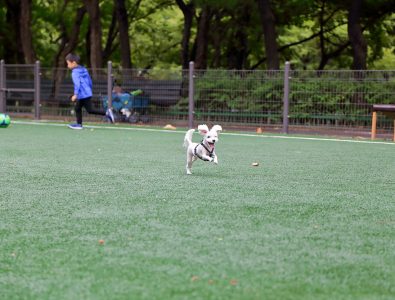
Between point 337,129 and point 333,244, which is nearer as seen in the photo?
point 333,244

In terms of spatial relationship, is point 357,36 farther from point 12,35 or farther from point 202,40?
point 12,35

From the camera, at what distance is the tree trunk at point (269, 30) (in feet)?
74.1

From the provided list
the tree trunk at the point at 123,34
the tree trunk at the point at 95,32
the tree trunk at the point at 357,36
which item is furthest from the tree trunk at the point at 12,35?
the tree trunk at the point at 357,36

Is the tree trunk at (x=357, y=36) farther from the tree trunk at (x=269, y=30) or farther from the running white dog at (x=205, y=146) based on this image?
the running white dog at (x=205, y=146)

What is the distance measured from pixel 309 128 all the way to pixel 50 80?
851cm

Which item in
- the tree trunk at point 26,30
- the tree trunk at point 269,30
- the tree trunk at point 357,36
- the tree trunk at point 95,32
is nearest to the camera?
the tree trunk at point 357,36

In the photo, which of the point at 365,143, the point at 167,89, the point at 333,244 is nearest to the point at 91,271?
the point at 333,244

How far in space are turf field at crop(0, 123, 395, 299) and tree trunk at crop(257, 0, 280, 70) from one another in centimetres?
1330

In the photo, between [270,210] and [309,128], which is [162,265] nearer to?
[270,210]

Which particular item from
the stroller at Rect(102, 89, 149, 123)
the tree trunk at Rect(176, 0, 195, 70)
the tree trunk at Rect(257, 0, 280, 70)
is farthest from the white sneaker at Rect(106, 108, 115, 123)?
the tree trunk at Rect(176, 0, 195, 70)

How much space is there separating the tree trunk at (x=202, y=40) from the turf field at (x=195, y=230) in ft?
60.0

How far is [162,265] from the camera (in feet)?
13.2

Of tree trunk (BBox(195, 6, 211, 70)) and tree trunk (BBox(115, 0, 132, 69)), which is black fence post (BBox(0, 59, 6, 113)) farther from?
tree trunk (BBox(195, 6, 211, 70))

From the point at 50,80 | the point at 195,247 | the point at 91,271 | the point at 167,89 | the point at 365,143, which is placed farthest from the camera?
the point at 50,80
